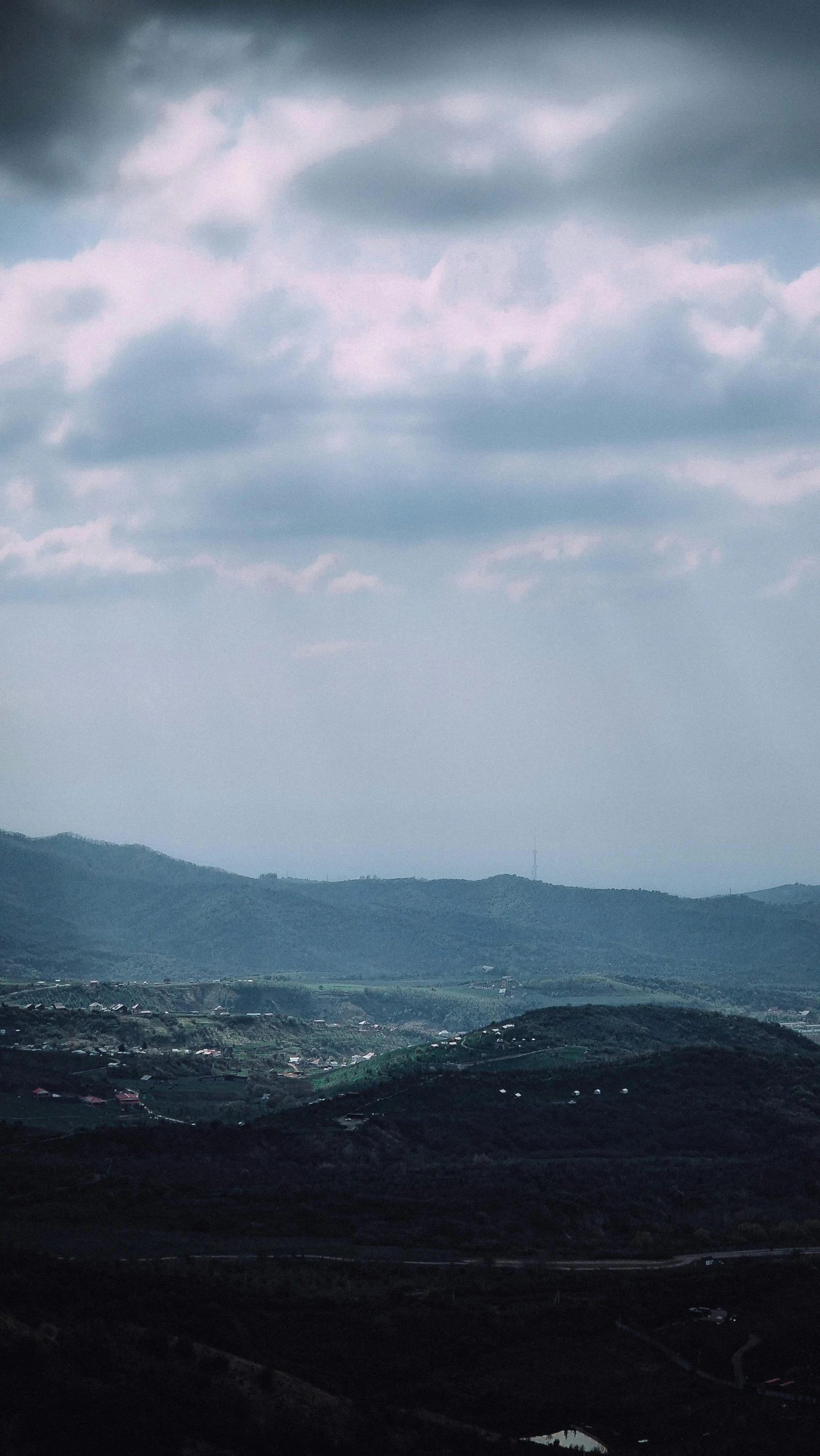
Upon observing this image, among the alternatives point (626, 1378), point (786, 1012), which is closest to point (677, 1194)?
point (626, 1378)

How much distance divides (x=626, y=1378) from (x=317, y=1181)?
2500 cm

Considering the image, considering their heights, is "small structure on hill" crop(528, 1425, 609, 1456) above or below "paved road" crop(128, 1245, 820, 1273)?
above

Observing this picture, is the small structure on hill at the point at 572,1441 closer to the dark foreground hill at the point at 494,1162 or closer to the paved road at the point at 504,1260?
the paved road at the point at 504,1260

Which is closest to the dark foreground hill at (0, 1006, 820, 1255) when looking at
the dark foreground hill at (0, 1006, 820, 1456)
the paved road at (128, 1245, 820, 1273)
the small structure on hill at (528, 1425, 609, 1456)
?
the dark foreground hill at (0, 1006, 820, 1456)

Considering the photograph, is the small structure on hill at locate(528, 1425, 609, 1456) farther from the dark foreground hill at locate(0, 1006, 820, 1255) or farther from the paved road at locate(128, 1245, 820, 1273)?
the dark foreground hill at locate(0, 1006, 820, 1255)

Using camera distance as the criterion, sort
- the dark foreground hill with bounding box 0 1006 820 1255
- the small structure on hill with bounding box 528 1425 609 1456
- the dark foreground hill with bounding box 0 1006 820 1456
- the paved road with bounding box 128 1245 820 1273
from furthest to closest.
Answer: the dark foreground hill with bounding box 0 1006 820 1255 < the paved road with bounding box 128 1245 820 1273 < the small structure on hill with bounding box 528 1425 609 1456 < the dark foreground hill with bounding box 0 1006 820 1456

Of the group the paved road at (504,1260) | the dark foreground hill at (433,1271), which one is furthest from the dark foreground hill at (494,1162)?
the paved road at (504,1260)

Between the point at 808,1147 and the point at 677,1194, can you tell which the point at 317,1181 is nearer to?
the point at 677,1194

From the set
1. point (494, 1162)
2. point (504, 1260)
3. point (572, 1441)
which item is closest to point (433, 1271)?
point (504, 1260)

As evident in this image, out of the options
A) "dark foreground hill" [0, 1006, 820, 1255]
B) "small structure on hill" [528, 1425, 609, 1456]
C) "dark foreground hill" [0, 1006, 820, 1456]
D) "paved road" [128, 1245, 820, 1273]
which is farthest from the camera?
"dark foreground hill" [0, 1006, 820, 1255]

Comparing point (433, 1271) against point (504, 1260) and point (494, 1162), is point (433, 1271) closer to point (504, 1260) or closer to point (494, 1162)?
point (504, 1260)

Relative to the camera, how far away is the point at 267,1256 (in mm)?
43625

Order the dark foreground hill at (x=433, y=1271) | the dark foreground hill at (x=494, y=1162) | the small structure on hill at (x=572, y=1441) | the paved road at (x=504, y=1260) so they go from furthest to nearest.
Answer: the dark foreground hill at (x=494, y=1162), the paved road at (x=504, y=1260), the small structure on hill at (x=572, y=1441), the dark foreground hill at (x=433, y=1271)

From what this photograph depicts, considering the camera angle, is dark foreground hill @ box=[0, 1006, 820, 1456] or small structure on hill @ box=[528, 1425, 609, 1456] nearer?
dark foreground hill @ box=[0, 1006, 820, 1456]
